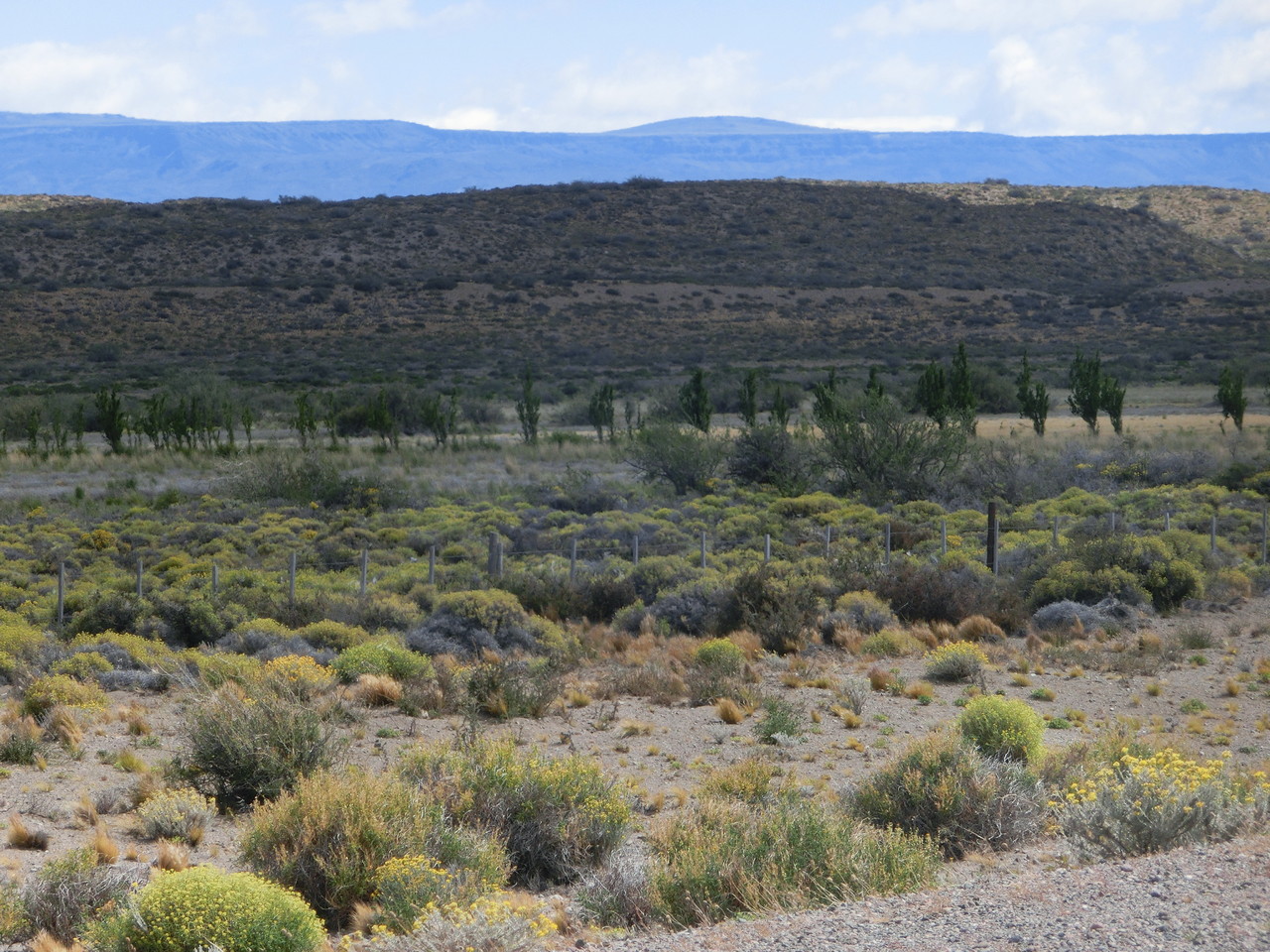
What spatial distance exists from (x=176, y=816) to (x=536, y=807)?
2.65 m

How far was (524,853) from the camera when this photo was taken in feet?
29.1

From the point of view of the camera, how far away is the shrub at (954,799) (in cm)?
887

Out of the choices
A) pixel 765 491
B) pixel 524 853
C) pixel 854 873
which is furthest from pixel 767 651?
pixel 765 491

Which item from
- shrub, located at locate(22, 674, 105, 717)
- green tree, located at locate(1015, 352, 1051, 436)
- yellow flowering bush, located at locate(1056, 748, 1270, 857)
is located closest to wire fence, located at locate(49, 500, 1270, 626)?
shrub, located at locate(22, 674, 105, 717)

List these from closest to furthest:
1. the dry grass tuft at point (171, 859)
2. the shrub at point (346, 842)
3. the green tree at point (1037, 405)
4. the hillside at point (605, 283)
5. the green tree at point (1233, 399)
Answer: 1. the shrub at point (346, 842)
2. the dry grass tuft at point (171, 859)
3. the green tree at point (1037, 405)
4. the green tree at point (1233, 399)
5. the hillside at point (605, 283)

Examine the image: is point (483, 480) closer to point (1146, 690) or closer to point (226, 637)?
point (226, 637)

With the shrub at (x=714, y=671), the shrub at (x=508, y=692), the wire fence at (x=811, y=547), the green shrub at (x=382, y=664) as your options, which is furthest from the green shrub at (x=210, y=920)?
the wire fence at (x=811, y=547)

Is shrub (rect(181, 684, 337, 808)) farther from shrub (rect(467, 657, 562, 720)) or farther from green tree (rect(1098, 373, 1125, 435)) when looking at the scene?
green tree (rect(1098, 373, 1125, 435))

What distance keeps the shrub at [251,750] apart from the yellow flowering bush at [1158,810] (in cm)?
581

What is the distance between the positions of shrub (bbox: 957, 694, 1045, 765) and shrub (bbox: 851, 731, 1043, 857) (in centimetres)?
115

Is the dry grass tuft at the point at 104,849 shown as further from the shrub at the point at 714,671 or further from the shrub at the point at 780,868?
the shrub at the point at 714,671

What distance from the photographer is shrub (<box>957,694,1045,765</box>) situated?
1068cm

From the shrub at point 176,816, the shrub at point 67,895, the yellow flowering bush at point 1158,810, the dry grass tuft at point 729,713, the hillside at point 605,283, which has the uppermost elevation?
the hillside at point 605,283

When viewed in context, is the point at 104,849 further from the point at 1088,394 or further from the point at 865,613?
the point at 1088,394
